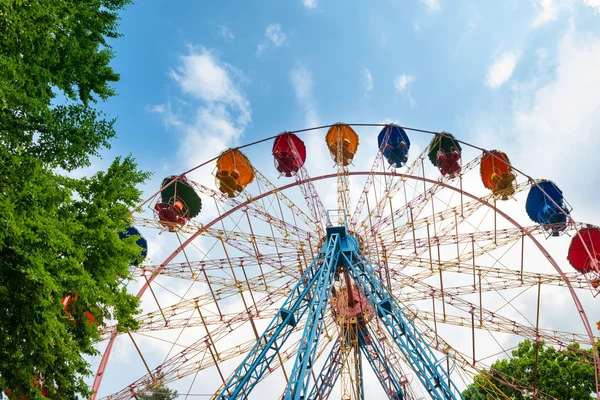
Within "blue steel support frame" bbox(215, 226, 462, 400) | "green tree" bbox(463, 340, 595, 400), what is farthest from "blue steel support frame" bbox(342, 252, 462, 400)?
"green tree" bbox(463, 340, 595, 400)

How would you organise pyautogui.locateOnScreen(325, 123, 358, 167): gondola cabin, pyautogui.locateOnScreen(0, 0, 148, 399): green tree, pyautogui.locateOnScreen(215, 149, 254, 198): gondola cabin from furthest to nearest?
pyautogui.locateOnScreen(325, 123, 358, 167): gondola cabin, pyautogui.locateOnScreen(215, 149, 254, 198): gondola cabin, pyautogui.locateOnScreen(0, 0, 148, 399): green tree

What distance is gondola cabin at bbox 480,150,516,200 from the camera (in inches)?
615

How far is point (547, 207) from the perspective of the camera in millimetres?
14930

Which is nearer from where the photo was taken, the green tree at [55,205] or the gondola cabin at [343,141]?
the green tree at [55,205]

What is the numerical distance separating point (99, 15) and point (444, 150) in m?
12.5

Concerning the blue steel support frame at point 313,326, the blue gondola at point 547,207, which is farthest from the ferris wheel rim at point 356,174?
→ the blue steel support frame at point 313,326

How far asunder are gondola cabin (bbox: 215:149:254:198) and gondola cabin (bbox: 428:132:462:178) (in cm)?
692

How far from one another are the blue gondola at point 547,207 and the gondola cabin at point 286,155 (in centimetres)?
834

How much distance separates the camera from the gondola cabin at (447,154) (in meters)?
16.4

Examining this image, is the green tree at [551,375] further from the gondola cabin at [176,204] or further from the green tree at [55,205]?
the green tree at [55,205]

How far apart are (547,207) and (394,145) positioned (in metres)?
5.68

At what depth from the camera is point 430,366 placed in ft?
34.0

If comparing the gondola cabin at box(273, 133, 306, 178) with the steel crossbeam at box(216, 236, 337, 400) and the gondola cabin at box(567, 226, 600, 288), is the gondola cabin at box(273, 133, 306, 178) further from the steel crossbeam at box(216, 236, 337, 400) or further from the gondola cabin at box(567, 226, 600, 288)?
the gondola cabin at box(567, 226, 600, 288)

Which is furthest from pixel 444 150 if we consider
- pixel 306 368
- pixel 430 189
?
pixel 306 368
